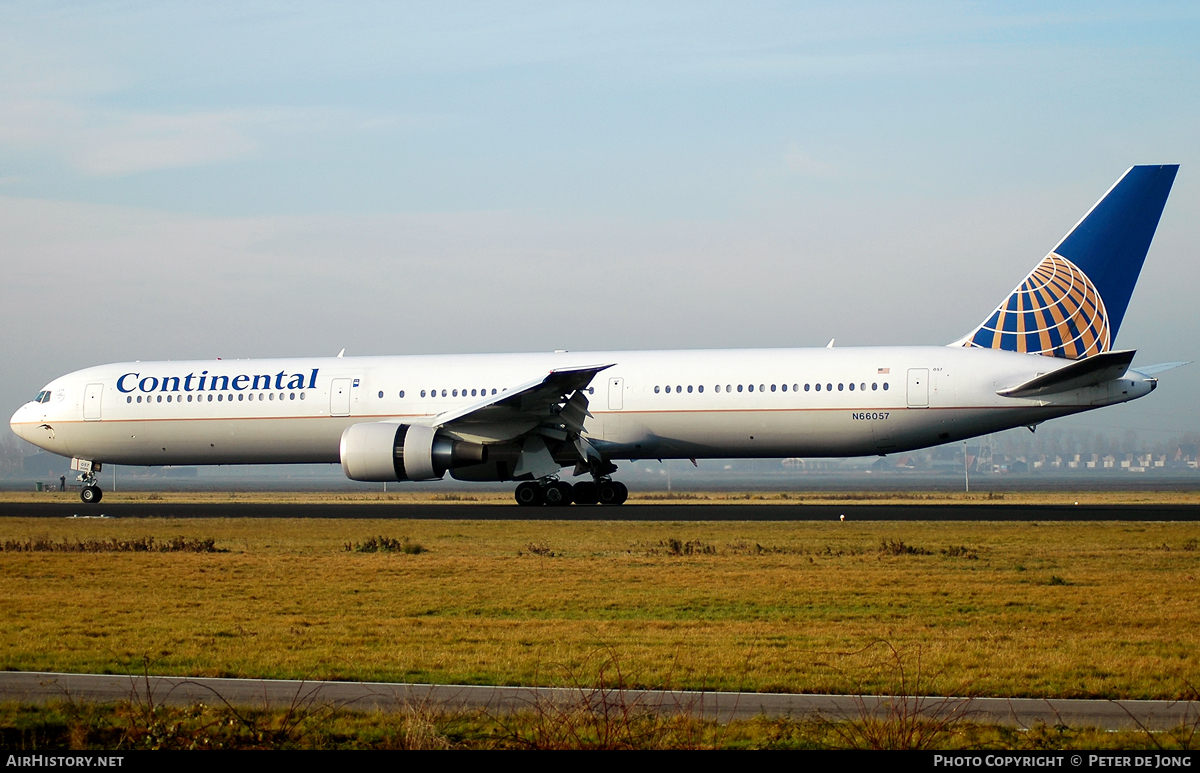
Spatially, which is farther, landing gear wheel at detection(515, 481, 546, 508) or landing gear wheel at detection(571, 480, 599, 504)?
landing gear wheel at detection(571, 480, 599, 504)

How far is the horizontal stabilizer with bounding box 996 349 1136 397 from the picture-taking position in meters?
25.5

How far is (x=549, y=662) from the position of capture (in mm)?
9633

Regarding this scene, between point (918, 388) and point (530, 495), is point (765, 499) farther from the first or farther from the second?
point (918, 388)

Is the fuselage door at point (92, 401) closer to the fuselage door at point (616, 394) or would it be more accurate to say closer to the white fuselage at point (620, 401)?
the white fuselage at point (620, 401)

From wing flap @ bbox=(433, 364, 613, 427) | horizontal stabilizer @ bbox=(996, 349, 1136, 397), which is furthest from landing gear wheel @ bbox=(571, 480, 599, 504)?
horizontal stabilizer @ bbox=(996, 349, 1136, 397)

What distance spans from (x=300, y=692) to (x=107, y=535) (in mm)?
16868

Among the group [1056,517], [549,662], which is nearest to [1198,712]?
[549,662]

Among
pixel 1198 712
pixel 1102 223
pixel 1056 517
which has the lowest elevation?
pixel 1198 712

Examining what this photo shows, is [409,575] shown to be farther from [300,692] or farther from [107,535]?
[107,535]

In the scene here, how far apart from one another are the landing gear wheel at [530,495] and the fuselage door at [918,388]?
384 inches

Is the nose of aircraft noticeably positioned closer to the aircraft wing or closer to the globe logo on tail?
the aircraft wing

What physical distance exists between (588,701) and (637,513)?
20.6 metres

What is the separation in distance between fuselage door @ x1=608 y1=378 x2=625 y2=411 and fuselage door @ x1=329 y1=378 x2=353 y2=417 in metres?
7.20

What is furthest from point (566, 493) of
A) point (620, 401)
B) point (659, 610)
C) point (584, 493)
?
point (659, 610)
